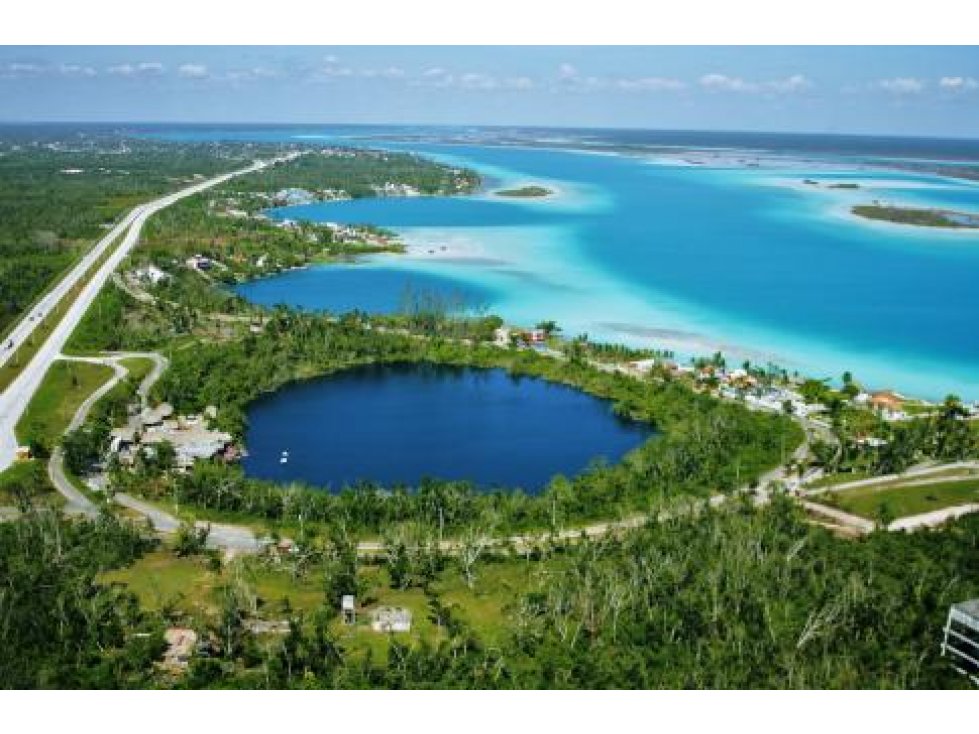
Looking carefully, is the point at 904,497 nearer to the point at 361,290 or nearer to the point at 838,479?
the point at 838,479

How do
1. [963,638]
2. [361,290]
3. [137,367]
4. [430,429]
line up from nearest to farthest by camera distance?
[963,638] → [430,429] → [137,367] → [361,290]

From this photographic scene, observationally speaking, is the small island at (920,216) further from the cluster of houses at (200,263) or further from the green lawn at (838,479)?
the cluster of houses at (200,263)

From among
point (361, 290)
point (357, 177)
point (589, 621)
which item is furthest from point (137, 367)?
point (357, 177)

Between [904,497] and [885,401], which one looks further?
[885,401]

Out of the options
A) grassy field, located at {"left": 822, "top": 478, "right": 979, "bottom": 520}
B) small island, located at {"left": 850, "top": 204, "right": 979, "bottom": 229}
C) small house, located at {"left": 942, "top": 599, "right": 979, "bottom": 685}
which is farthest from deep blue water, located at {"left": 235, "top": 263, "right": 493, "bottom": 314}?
small island, located at {"left": 850, "top": 204, "right": 979, "bottom": 229}

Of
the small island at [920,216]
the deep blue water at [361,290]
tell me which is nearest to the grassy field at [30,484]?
the deep blue water at [361,290]

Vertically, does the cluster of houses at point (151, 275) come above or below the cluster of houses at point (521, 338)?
above
